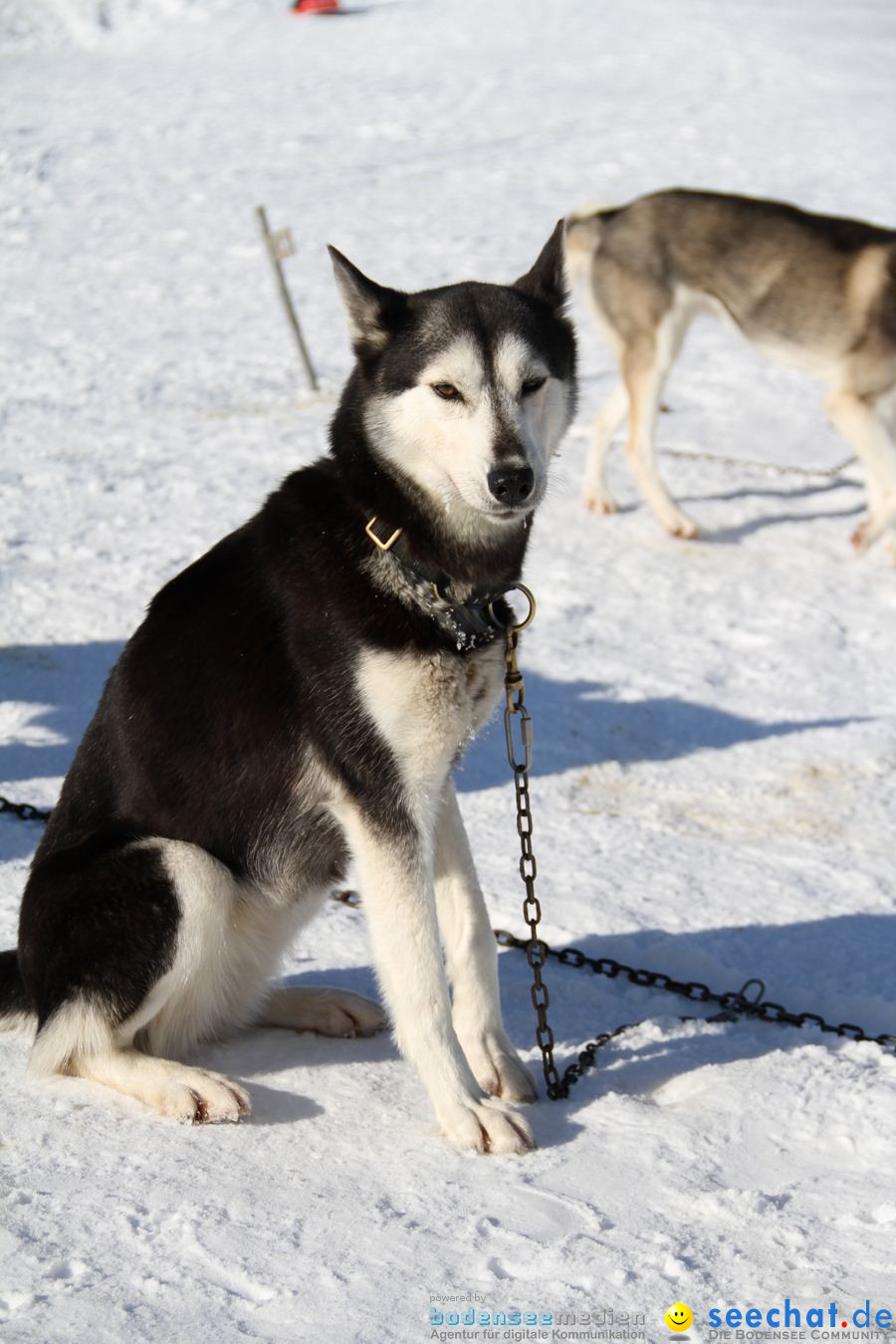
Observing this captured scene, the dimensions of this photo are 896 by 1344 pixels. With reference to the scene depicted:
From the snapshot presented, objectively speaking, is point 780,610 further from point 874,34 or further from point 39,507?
point 874,34

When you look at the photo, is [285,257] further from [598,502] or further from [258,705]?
[258,705]

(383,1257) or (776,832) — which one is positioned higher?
(383,1257)

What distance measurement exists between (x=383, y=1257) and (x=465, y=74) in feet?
55.6

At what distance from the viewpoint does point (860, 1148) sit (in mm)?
2939

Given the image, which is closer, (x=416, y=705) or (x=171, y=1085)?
(x=416, y=705)

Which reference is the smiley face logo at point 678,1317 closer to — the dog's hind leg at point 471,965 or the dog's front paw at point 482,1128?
the dog's front paw at point 482,1128

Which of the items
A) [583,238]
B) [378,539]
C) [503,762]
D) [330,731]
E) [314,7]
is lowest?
[503,762]

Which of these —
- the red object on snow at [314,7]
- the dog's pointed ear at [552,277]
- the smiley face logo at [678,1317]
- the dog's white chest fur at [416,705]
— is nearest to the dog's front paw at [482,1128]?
the smiley face logo at [678,1317]

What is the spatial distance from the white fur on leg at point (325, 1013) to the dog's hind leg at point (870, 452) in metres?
4.56

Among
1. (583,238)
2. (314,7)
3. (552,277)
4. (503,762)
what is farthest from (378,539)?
(314,7)

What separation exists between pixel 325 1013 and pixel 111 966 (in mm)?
703

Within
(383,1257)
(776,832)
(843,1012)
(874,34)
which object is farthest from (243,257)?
(874,34)

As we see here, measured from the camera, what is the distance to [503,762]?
198 inches

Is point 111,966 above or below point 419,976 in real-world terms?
above
